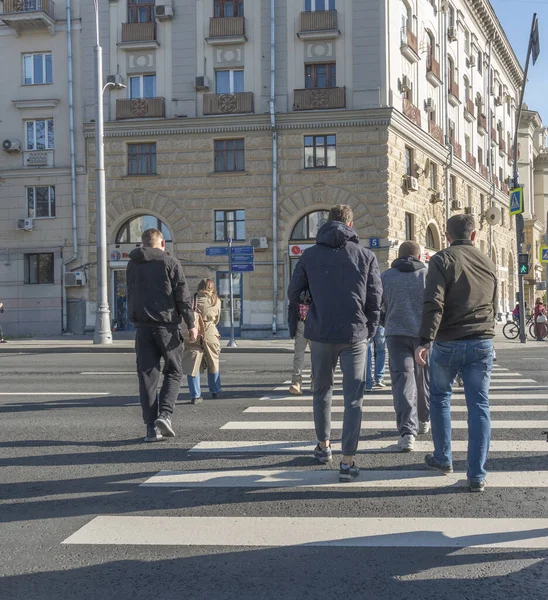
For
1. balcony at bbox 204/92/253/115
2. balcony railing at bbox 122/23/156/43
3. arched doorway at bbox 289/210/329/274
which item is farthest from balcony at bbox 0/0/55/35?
arched doorway at bbox 289/210/329/274

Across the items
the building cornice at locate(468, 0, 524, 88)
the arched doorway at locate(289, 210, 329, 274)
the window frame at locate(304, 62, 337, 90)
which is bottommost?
the arched doorway at locate(289, 210, 329, 274)

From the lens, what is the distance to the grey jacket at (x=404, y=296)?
7113mm

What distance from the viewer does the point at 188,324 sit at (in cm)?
733

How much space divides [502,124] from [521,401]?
43.9 metres

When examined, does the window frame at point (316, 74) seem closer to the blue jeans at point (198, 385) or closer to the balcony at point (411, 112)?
the balcony at point (411, 112)

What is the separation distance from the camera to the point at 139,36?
28844mm

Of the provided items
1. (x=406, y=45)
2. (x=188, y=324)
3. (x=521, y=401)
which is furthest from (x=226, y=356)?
(x=406, y=45)

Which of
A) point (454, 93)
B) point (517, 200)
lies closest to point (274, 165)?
point (517, 200)

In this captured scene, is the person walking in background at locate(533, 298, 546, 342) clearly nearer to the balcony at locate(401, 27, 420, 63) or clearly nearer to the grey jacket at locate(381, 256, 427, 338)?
the balcony at locate(401, 27, 420, 63)

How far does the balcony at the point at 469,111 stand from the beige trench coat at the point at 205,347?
32648 millimetres

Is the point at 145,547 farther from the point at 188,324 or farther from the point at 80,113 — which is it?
the point at 80,113

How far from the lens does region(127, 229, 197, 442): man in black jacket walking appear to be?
7.21m

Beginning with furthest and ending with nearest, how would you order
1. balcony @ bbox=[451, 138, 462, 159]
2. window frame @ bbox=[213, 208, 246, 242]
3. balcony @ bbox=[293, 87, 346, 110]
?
balcony @ bbox=[451, 138, 462, 159] → window frame @ bbox=[213, 208, 246, 242] → balcony @ bbox=[293, 87, 346, 110]

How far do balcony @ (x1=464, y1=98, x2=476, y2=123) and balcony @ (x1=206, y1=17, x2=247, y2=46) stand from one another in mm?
15995
